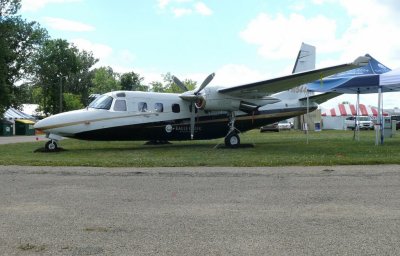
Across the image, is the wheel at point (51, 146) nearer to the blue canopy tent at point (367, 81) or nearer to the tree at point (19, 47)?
the blue canopy tent at point (367, 81)

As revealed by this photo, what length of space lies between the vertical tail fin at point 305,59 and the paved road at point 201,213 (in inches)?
625

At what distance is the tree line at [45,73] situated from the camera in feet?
167

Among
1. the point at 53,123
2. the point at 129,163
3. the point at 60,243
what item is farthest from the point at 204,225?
the point at 53,123

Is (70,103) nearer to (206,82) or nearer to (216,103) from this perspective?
(206,82)

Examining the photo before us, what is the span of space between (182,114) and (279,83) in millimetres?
5184

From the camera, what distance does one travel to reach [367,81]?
22.7 metres

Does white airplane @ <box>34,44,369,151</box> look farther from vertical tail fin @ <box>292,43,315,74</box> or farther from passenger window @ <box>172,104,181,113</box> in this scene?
vertical tail fin @ <box>292,43,315,74</box>

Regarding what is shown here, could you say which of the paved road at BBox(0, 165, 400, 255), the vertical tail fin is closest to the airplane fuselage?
the vertical tail fin

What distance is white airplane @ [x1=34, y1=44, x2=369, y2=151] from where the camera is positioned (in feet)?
65.8

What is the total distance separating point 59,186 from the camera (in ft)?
32.0

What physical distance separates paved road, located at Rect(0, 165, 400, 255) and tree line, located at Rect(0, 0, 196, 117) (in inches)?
1177

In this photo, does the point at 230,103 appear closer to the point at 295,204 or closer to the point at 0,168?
the point at 0,168

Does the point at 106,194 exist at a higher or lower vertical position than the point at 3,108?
lower

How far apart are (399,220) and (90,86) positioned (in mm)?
114255
